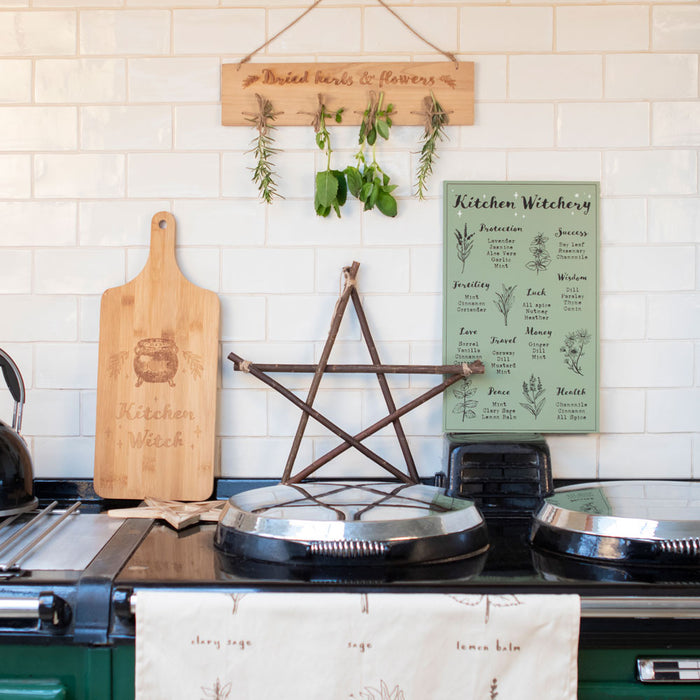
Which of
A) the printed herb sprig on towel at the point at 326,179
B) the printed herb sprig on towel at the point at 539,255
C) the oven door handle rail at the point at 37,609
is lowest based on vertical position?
the oven door handle rail at the point at 37,609

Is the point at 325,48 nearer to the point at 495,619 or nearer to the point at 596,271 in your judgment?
the point at 596,271

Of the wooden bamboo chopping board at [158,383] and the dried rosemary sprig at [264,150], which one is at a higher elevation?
the dried rosemary sprig at [264,150]

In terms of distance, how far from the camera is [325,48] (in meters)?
1.85

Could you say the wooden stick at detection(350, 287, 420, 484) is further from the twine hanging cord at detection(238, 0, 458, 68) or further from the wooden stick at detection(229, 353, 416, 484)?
the twine hanging cord at detection(238, 0, 458, 68)

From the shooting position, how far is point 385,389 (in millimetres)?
1796

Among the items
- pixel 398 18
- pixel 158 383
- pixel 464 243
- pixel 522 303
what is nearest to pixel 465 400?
pixel 522 303

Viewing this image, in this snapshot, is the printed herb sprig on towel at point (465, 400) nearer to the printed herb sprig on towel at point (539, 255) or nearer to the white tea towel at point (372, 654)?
the printed herb sprig on towel at point (539, 255)

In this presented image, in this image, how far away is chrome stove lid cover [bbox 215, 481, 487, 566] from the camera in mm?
1248

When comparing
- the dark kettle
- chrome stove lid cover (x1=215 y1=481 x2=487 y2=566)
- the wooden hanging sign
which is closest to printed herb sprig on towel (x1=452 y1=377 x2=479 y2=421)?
chrome stove lid cover (x1=215 y1=481 x2=487 y2=566)

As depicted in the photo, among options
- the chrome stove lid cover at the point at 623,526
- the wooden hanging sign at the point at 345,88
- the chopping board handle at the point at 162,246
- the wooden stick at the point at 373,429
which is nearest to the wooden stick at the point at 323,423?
the wooden stick at the point at 373,429

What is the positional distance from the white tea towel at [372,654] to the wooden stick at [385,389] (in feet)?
2.19

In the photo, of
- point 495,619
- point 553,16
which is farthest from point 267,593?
point 553,16

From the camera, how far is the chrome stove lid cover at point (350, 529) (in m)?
1.25

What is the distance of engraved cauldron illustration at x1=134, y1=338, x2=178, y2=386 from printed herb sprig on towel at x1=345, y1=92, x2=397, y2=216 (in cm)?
59
